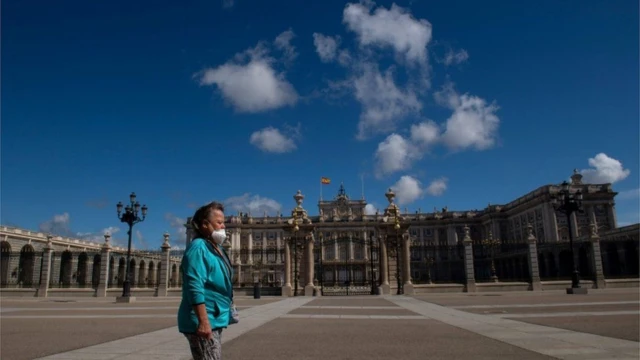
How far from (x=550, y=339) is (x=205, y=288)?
8624 millimetres

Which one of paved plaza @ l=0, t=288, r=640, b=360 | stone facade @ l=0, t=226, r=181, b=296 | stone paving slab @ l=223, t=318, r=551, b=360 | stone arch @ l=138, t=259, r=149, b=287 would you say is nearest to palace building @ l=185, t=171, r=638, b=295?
stone facade @ l=0, t=226, r=181, b=296

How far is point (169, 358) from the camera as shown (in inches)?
324

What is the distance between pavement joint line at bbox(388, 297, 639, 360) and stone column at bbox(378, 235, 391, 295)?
57.9 ft

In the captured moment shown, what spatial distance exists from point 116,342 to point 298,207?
24085mm

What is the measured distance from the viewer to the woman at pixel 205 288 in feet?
13.4

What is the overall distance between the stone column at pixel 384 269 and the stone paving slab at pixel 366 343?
18.5 meters

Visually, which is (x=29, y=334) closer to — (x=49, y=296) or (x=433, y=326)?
(x=433, y=326)

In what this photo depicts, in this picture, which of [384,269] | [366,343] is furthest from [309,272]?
[366,343]

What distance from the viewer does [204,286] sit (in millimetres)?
4242

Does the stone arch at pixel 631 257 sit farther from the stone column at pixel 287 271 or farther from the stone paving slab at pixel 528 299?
the stone column at pixel 287 271

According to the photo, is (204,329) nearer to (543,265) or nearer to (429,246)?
(429,246)

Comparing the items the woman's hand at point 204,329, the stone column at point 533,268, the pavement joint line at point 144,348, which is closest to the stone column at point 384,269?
the stone column at point 533,268

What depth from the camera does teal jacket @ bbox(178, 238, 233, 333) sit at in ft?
13.5

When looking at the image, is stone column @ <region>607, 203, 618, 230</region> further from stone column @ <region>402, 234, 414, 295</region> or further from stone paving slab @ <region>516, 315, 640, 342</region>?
stone paving slab @ <region>516, 315, 640, 342</region>
